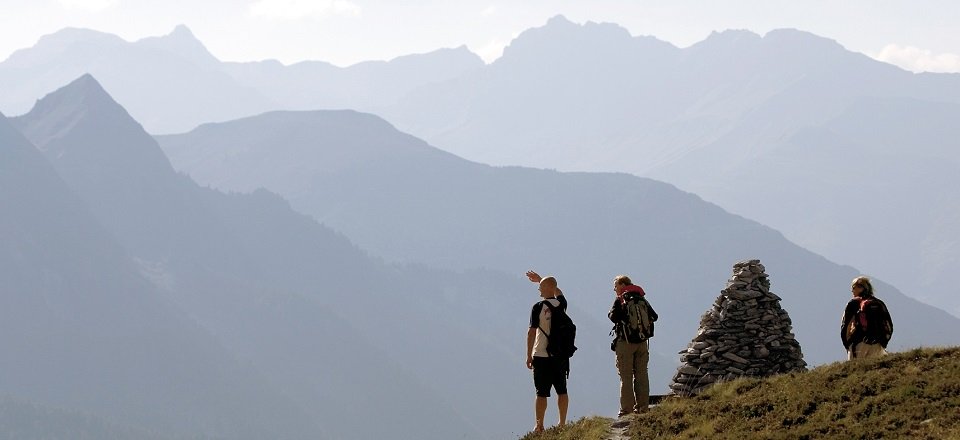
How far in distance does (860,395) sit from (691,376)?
5.83 metres

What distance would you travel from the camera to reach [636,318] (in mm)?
21891

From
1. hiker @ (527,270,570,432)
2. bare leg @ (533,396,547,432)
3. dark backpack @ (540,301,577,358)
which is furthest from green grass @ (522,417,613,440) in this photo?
dark backpack @ (540,301,577,358)

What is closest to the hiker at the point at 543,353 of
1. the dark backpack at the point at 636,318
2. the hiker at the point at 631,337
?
the hiker at the point at 631,337

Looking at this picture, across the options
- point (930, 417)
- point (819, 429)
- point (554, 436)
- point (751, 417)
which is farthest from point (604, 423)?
point (930, 417)

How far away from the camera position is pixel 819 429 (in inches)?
750

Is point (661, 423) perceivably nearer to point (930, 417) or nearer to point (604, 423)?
point (604, 423)

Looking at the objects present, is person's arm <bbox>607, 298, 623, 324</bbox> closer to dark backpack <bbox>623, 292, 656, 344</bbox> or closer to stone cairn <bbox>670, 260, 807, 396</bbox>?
dark backpack <bbox>623, 292, 656, 344</bbox>

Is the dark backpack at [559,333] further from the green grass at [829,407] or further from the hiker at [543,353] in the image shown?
the green grass at [829,407]

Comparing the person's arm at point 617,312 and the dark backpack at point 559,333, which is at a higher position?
the person's arm at point 617,312

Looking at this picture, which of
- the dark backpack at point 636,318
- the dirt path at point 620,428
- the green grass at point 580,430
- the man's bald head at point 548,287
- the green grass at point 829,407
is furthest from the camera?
the dark backpack at point 636,318

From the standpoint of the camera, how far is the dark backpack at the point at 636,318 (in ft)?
71.9

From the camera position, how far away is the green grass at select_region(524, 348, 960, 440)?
1870cm

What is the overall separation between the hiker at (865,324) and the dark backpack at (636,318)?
11.2 ft

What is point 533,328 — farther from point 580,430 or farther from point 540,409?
point 580,430
